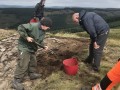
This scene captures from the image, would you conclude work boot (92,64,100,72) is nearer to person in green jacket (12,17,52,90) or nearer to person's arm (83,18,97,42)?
person's arm (83,18,97,42)

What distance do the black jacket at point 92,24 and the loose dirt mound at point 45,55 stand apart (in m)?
2.05

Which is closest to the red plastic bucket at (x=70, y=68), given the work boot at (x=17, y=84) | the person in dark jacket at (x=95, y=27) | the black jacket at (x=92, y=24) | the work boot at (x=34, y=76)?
the person in dark jacket at (x=95, y=27)

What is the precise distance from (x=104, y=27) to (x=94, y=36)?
610 mm

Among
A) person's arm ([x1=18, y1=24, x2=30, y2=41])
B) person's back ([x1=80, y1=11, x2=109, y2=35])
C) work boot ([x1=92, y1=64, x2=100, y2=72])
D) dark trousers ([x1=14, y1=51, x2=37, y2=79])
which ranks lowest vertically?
work boot ([x1=92, y1=64, x2=100, y2=72])

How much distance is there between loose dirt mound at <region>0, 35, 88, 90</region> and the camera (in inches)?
441

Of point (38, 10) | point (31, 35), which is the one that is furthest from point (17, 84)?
point (38, 10)

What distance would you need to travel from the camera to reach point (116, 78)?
7.51 m

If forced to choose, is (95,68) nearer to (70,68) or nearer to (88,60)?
(88,60)

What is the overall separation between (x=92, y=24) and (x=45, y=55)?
11.8 ft

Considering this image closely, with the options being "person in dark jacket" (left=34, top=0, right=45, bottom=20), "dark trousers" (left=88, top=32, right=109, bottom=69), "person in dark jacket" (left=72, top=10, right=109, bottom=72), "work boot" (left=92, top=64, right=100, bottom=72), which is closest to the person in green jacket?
"person in dark jacket" (left=72, top=10, right=109, bottom=72)

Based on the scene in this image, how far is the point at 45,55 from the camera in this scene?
1312 centimetres

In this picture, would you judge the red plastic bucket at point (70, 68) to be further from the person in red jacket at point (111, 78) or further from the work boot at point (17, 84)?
the person in red jacket at point (111, 78)

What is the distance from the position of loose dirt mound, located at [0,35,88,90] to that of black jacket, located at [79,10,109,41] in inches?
80.7

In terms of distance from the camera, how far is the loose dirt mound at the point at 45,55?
11202 millimetres
